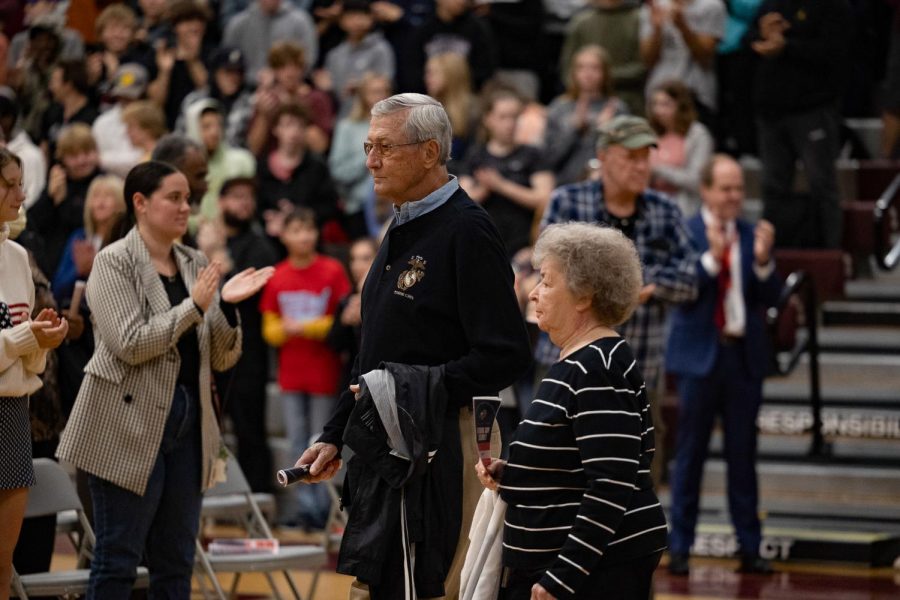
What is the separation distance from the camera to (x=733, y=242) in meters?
8.24

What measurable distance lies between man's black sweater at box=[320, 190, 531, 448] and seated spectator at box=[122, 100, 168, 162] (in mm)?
5644

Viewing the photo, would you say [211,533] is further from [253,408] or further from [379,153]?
[379,153]

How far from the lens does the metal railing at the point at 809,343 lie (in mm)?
9016

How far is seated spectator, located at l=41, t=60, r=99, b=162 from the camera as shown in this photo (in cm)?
1152

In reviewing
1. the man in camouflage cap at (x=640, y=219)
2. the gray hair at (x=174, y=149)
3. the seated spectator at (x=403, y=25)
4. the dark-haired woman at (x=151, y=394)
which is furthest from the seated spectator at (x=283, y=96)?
the dark-haired woman at (x=151, y=394)

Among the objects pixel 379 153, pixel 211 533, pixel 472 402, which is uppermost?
pixel 379 153

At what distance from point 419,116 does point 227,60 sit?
7639 mm

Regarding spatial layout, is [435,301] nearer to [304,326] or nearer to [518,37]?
[304,326]

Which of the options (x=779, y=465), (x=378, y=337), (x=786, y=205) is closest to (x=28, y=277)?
(x=378, y=337)

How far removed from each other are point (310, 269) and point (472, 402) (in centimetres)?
565

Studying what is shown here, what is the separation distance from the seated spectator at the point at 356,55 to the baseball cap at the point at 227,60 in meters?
0.64

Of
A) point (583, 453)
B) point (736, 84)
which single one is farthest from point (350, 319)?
point (583, 453)

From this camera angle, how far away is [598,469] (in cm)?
393

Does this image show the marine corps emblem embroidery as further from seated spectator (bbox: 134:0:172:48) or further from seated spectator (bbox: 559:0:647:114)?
seated spectator (bbox: 134:0:172:48)
